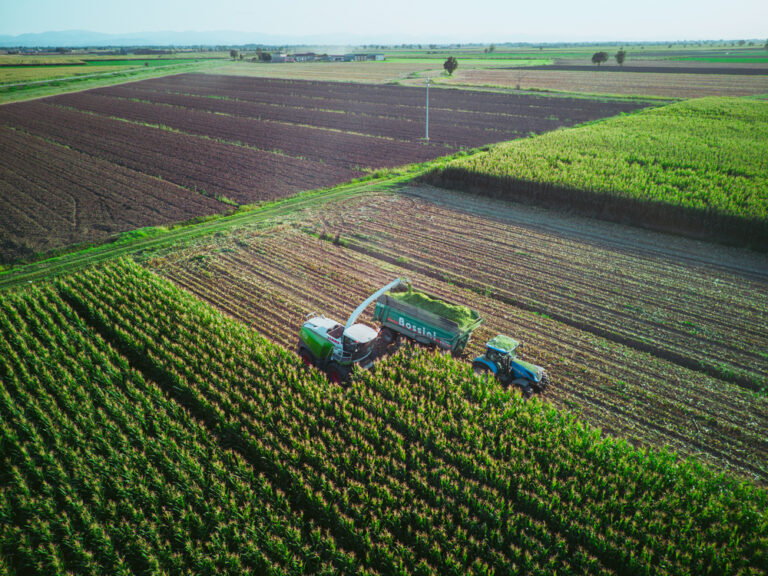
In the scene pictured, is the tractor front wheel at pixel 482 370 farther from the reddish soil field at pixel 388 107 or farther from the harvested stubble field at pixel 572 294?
the reddish soil field at pixel 388 107

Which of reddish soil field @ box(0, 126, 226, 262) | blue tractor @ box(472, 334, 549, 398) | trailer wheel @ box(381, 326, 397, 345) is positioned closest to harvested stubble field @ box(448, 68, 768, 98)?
reddish soil field @ box(0, 126, 226, 262)

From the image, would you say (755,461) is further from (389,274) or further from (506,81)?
(506,81)

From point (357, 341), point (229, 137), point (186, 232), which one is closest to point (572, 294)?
point (357, 341)

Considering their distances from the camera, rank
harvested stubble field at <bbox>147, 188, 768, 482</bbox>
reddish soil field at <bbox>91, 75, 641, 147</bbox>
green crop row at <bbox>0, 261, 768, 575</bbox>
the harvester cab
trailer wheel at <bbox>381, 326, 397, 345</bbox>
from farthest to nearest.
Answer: reddish soil field at <bbox>91, 75, 641, 147</bbox> → trailer wheel at <bbox>381, 326, 397, 345</bbox> → the harvester cab → harvested stubble field at <bbox>147, 188, 768, 482</bbox> → green crop row at <bbox>0, 261, 768, 575</bbox>

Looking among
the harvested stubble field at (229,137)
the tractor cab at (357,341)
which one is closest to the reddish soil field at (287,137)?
the harvested stubble field at (229,137)

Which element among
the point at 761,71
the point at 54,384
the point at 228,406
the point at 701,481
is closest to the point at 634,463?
the point at 701,481

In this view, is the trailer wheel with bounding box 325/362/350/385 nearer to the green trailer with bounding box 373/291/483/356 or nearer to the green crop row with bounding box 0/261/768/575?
the green crop row with bounding box 0/261/768/575
